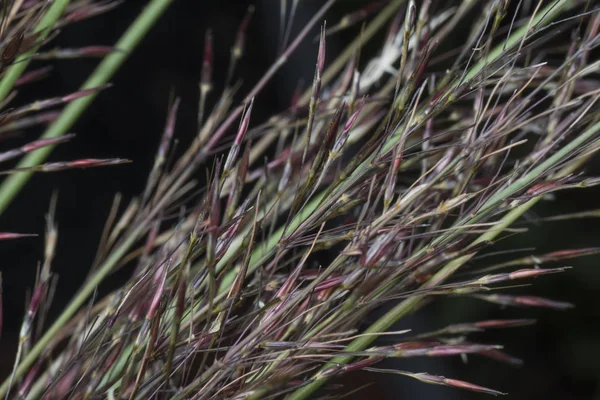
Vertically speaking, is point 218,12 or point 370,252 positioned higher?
point 370,252

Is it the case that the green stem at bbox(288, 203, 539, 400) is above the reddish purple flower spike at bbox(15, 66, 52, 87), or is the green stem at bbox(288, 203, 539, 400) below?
below

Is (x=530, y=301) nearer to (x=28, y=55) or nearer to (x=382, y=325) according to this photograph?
(x=382, y=325)

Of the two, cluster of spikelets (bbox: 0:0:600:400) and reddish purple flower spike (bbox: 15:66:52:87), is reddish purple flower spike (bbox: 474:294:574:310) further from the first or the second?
reddish purple flower spike (bbox: 15:66:52:87)

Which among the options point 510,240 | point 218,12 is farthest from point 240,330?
point 218,12

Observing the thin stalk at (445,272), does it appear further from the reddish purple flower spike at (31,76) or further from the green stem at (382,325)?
the reddish purple flower spike at (31,76)

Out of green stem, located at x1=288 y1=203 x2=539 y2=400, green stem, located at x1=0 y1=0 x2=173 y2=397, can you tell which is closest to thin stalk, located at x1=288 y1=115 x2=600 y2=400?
green stem, located at x1=288 y1=203 x2=539 y2=400

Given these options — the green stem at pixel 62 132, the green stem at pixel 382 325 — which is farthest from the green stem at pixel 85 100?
the green stem at pixel 382 325

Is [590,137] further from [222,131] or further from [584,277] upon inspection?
[584,277]

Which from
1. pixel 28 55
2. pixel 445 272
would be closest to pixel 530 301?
pixel 445 272
